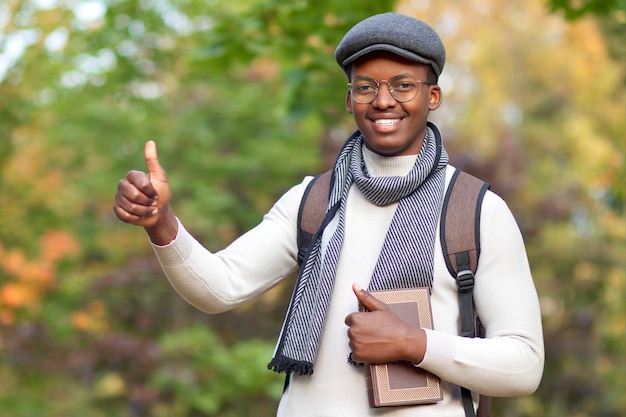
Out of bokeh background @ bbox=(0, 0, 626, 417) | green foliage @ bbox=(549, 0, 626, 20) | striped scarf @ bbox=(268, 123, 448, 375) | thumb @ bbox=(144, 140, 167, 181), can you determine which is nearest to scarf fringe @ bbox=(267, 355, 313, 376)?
striped scarf @ bbox=(268, 123, 448, 375)

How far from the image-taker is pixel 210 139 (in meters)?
10.9

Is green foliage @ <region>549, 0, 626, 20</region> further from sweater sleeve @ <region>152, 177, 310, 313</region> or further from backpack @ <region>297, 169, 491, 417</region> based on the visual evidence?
sweater sleeve @ <region>152, 177, 310, 313</region>

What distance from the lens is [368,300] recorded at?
2.30 metres

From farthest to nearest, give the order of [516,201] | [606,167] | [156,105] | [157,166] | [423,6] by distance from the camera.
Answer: [423,6]
[516,201]
[156,105]
[606,167]
[157,166]

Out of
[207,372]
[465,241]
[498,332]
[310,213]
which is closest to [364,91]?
[310,213]

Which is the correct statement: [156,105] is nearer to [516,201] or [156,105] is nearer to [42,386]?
[42,386]

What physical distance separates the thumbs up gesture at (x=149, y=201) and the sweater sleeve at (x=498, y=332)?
2.21 ft

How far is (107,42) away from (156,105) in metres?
2.64

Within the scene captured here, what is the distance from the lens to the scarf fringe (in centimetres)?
241

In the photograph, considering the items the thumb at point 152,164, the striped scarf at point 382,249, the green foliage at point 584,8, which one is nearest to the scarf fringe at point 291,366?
the striped scarf at point 382,249

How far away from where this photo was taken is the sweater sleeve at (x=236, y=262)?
2.45 metres

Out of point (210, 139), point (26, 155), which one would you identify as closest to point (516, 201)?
point (210, 139)

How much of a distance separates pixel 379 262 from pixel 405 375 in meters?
0.28

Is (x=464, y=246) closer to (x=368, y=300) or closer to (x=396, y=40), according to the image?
(x=368, y=300)
